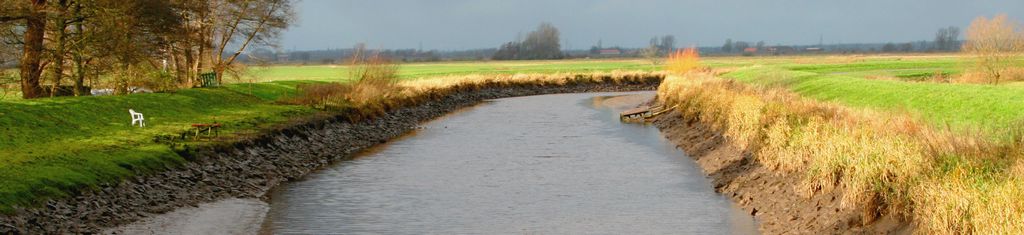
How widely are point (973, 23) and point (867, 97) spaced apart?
3128 cm

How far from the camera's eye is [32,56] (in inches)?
1406

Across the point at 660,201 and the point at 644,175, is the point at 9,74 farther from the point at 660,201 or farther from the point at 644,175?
the point at 660,201

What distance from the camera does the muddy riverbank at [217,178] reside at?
56.4 feet

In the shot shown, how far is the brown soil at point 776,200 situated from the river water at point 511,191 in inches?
15.6

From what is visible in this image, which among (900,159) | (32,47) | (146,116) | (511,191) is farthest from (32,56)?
(900,159)

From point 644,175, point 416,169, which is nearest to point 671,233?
point 644,175

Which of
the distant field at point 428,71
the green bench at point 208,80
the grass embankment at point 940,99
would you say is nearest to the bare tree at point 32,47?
the green bench at point 208,80

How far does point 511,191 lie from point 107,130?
1114 centimetres

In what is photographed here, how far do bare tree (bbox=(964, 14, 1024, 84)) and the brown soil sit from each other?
39183mm

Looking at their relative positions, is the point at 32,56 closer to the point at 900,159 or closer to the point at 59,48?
the point at 59,48

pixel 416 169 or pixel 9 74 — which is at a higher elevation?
pixel 9 74

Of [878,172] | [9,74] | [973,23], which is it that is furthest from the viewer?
[973,23]

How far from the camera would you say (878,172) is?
→ 54.8ft

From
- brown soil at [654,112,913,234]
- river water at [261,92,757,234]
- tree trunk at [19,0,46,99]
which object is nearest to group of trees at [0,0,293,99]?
tree trunk at [19,0,46,99]
